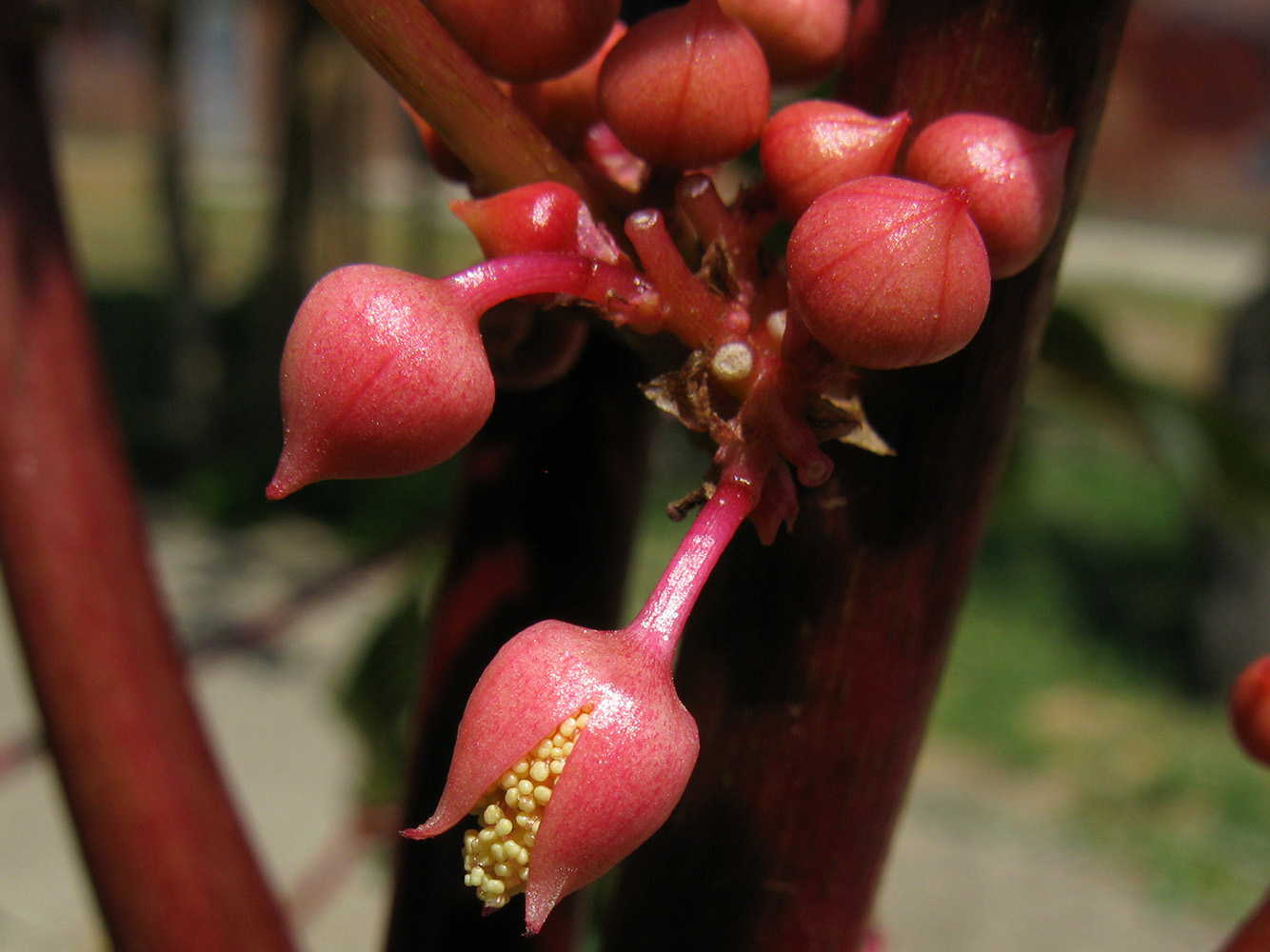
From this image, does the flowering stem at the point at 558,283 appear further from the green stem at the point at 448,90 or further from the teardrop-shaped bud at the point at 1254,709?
the teardrop-shaped bud at the point at 1254,709

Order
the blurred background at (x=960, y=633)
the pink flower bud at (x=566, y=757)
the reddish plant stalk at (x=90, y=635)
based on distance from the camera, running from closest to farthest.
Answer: the pink flower bud at (x=566, y=757)
the reddish plant stalk at (x=90, y=635)
the blurred background at (x=960, y=633)

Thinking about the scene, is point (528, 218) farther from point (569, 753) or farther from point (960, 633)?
point (960, 633)

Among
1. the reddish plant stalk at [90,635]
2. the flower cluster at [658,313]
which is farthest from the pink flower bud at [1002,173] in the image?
the reddish plant stalk at [90,635]

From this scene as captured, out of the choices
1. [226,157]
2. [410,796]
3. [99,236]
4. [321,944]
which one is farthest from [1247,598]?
[226,157]

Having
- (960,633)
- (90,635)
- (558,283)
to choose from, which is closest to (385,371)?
(558,283)

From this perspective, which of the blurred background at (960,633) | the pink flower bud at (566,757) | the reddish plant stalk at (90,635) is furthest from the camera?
the blurred background at (960,633)

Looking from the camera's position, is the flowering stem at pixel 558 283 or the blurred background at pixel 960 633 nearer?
the flowering stem at pixel 558 283

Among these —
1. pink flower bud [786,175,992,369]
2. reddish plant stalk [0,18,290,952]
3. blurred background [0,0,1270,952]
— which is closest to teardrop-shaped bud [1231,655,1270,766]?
pink flower bud [786,175,992,369]
